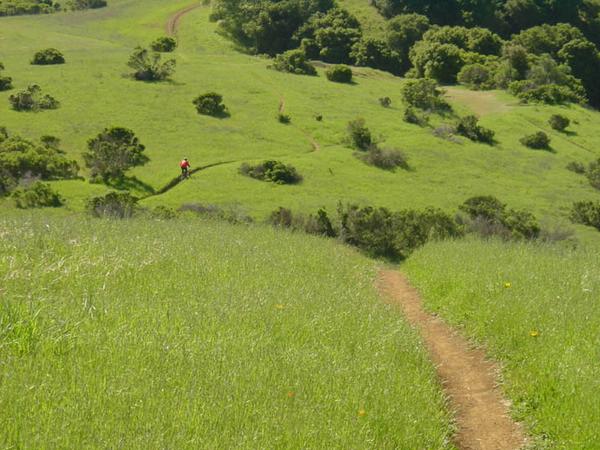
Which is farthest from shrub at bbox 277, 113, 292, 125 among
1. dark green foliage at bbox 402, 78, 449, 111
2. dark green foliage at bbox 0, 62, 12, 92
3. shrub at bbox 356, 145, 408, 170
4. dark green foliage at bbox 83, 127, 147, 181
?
dark green foliage at bbox 0, 62, 12, 92

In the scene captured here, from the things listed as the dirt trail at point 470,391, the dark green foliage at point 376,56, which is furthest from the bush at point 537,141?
the dirt trail at point 470,391

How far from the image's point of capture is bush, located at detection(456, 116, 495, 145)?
5469 cm

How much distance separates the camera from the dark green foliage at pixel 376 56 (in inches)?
3317

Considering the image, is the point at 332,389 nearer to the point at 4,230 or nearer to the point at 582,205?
the point at 4,230

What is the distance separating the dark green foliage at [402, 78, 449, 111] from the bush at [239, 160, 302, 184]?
77.7ft

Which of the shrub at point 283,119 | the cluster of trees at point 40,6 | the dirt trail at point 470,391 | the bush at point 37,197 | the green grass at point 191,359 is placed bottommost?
the cluster of trees at point 40,6

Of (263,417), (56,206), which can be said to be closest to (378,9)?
(56,206)

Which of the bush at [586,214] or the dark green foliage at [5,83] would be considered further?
the dark green foliage at [5,83]

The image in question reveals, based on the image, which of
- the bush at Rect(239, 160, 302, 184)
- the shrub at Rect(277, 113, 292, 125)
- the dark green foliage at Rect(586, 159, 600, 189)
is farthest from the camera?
the shrub at Rect(277, 113, 292, 125)

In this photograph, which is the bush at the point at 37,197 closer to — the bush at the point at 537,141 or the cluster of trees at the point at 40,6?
the bush at the point at 537,141

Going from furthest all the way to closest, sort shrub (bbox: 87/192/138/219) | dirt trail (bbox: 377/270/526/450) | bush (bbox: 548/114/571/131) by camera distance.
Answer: bush (bbox: 548/114/571/131)
shrub (bbox: 87/192/138/219)
dirt trail (bbox: 377/270/526/450)

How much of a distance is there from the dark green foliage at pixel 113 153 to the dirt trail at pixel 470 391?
30.2m

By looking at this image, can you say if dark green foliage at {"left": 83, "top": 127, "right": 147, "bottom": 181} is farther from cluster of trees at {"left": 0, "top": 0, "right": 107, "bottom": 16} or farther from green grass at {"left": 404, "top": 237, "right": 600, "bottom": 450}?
cluster of trees at {"left": 0, "top": 0, "right": 107, "bottom": 16}

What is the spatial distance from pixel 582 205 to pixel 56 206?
2998cm
